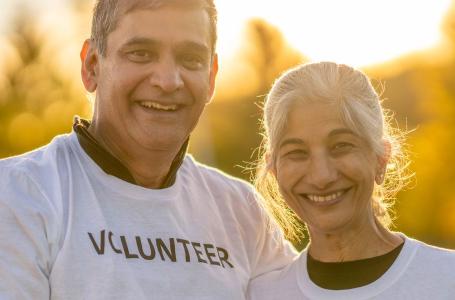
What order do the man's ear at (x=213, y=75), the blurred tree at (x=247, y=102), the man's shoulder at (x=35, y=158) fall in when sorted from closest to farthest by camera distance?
the man's shoulder at (x=35, y=158) < the man's ear at (x=213, y=75) < the blurred tree at (x=247, y=102)

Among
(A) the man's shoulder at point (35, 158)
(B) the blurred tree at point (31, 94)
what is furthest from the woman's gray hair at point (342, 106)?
(B) the blurred tree at point (31, 94)

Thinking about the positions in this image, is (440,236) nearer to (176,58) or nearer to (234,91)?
(234,91)

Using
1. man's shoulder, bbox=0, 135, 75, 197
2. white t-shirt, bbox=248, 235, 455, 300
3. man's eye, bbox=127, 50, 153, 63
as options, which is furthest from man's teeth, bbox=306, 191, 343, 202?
man's shoulder, bbox=0, 135, 75, 197

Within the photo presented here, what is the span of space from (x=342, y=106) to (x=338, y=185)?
351mm

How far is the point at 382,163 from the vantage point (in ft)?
13.0

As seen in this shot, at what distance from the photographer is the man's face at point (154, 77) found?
155 inches

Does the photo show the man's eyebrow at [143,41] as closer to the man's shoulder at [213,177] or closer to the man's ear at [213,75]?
the man's ear at [213,75]

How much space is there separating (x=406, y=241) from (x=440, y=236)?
18.7 meters

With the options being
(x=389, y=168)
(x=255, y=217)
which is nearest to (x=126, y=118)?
(x=255, y=217)

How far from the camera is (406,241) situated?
3826 millimetres

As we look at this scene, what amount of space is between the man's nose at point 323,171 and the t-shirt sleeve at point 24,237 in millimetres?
1156

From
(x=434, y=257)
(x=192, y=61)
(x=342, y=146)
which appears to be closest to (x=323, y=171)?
(x=342, y=146)

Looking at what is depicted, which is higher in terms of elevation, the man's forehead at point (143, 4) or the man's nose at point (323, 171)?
the man's forehead at point (143, 4)

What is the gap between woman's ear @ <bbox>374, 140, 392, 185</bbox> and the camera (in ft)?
13.0
